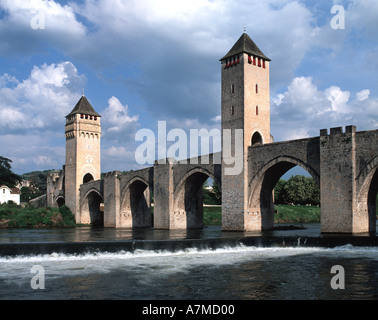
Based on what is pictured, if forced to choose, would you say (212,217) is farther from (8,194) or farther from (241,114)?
(8,194)

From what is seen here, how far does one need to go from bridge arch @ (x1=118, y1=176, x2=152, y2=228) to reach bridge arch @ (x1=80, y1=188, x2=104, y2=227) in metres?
7.62

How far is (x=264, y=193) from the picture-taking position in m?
28.5

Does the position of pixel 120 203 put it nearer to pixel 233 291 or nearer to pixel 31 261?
pixel 31 261

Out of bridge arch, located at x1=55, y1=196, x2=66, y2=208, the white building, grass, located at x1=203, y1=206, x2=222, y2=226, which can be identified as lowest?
grass, located at x1=203, y1=206, x2=222, y2=226

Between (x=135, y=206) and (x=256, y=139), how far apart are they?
1680cm

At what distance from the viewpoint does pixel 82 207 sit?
49188mm

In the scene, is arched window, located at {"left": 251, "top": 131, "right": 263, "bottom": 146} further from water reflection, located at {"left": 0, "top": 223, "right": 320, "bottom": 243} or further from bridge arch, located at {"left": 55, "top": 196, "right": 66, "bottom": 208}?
bridge arch, located at {"left": 55, "top": 196, "right": 66, "bottom": 208}

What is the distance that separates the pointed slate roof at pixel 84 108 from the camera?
1987 inches

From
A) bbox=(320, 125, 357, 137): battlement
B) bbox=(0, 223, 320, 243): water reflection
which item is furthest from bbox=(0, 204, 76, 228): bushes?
bbox=(320, 125, 357, 137): battlement

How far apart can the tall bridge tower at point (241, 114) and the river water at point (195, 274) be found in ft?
28.8

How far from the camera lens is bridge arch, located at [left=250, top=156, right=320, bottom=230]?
26756 mm

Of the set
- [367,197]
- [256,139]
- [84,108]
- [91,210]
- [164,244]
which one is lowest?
[164,244]

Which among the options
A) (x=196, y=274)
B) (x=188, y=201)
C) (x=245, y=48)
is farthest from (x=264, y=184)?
(x=196, y=274)

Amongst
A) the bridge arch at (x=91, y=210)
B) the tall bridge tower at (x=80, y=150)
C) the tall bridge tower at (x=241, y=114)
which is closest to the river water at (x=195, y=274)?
the tall bridge tower at (x=241, y=114)
